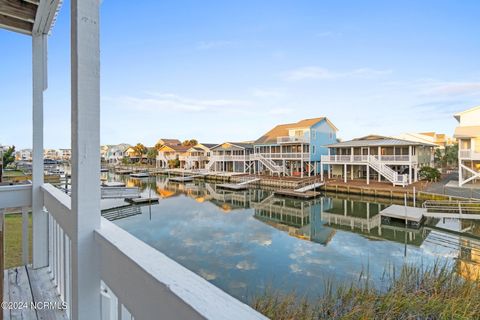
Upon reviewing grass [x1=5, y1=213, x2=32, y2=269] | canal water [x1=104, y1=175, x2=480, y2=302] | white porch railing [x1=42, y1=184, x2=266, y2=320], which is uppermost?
white porch railing [x1=42, y1=184, x2=266, y2=320]

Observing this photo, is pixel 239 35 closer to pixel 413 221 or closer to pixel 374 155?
pixel 374 155

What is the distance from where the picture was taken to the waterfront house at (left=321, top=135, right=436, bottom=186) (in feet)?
62.3

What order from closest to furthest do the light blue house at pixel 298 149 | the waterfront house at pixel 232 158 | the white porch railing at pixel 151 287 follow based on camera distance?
the white porch railing at pixel 151 287, the light blue house at pixel 298 149, the waterfront house at pixel 232 158

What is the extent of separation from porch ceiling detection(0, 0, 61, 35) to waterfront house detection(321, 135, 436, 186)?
67.4 ft

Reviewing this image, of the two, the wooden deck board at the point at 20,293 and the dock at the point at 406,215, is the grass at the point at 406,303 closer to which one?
the wooden deck board at the point at 20,293

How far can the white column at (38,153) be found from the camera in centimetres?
232

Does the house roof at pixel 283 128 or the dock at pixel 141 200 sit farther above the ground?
the house roof at pixel 283 128

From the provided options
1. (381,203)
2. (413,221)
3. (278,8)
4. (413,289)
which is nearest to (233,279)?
(413,289)

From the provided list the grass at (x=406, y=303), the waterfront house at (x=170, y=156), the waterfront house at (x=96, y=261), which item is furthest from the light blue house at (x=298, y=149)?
the waterfront house at (x=96, y=261)

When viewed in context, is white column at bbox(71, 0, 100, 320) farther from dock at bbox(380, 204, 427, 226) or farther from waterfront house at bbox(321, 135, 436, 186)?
waterfront house at bbox(321, 135, 436, 186)

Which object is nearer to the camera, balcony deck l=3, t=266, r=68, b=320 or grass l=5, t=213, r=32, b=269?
balcony deck l=3, t=266, r=68, b=320

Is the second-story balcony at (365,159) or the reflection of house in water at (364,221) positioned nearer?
the reflection of house in water at (364,221)

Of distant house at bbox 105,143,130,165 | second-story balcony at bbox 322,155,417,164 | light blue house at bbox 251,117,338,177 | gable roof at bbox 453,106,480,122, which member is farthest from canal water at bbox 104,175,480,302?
distant house at bbox 105,143,130,165

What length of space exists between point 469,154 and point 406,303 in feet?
58.8
